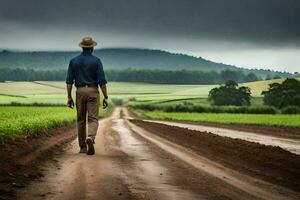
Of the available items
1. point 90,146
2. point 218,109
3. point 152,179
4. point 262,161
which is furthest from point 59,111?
point 152,179

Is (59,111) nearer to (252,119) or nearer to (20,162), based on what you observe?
(252,119)

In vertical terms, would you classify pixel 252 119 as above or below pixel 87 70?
below

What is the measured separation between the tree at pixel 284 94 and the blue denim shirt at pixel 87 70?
89284mm

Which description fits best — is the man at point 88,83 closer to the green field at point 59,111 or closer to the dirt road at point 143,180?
the dirt road at point 143,180

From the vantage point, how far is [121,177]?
31.8 ft

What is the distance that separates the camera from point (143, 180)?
371 inches

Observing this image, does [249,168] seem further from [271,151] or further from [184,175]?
[271,151]

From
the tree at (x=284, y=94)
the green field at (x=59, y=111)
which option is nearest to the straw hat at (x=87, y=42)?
the green field at (x=59, y=111)

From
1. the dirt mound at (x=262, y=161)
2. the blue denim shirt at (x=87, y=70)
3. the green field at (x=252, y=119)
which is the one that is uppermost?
the blue denim shirt at (x=87, y=70)

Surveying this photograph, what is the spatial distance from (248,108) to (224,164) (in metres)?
72.3

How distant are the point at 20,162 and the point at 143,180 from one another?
3.22 meters

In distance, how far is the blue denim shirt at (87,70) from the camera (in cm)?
1439

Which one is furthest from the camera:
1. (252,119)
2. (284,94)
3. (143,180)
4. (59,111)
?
(284,94)

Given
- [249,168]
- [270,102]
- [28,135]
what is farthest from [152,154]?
[270,102]
